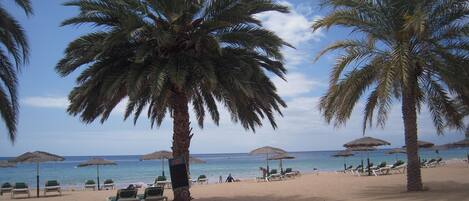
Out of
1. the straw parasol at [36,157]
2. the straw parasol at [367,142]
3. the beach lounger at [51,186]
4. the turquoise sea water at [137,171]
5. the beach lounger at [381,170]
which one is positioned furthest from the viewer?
the turquoise sea water at [137,171]

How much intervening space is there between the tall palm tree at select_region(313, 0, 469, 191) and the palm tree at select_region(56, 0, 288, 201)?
2461 mm

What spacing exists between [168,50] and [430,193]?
28.4 ft

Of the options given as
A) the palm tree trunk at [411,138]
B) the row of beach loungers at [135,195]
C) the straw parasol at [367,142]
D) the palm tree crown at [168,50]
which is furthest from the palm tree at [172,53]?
the straw parasol at [367,142]

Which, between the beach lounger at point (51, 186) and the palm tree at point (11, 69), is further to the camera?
the beach lounger at point (51, 186)

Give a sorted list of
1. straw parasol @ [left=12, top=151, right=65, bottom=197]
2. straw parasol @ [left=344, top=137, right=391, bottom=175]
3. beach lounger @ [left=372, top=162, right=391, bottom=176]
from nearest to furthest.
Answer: straw parasol @ [left=12, top=151, right=65, bottom=197] → straw parasol @ [left=344, top=137, right=391, bottom=175] → beach lounger @ [left=372, top=162, right=391, bottom=176]

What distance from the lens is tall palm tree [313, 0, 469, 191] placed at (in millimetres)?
14344

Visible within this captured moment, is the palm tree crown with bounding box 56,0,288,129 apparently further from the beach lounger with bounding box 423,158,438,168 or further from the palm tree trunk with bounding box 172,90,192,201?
the beach lounger with bounding box 423,158,438,168

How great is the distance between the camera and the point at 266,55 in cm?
1560

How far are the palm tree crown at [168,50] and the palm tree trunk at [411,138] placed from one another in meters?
4.28

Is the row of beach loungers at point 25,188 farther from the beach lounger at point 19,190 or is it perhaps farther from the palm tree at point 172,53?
the palm tree at point 172,53

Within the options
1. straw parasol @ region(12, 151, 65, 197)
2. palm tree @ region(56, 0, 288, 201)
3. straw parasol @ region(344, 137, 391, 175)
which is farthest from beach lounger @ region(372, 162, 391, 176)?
straw parasol @ region(12, 151, 65, 197)

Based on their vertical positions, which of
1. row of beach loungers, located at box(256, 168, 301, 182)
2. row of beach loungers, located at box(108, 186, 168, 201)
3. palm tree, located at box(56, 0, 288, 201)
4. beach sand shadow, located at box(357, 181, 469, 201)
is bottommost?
row of beach loungers, located at box(256, 168, 301, 182)

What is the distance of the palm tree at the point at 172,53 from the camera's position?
1335 centimetres

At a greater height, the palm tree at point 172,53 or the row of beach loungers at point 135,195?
the palm tree at point 172,53
